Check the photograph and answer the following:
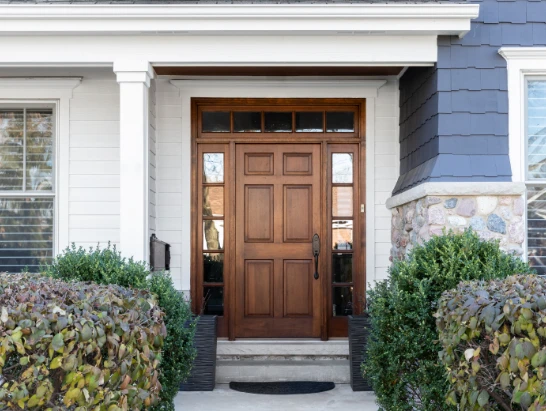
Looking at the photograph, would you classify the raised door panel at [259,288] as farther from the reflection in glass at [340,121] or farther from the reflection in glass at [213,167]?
the reflection in glass at [340,121]

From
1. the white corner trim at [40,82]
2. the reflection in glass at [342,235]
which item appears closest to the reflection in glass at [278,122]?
the reflection in glass at [342,235]

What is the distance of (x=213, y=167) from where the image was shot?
6.91m

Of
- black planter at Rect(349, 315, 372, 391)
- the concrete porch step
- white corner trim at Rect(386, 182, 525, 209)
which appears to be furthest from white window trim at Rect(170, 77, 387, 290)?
white corner trim at Rect(386, 182, 525, 209)

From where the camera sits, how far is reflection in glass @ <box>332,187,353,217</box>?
6902 millimetres

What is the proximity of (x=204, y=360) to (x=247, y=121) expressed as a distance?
221 cm

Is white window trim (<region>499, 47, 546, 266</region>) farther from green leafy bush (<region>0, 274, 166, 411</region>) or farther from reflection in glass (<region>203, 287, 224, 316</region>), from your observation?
green leafy bush (<region>0, 274, 166, 411</region>)

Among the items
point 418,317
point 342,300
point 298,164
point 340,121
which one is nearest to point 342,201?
point 298,164

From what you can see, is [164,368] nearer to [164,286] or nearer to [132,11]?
[164,286]

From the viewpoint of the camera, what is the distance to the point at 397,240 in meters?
6.51

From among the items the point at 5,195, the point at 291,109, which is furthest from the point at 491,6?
the point at 5,195

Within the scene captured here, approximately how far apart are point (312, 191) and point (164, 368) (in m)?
2.78

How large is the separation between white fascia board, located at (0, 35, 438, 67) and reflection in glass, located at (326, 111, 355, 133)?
1216mm

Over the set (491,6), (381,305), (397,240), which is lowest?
(381,305)

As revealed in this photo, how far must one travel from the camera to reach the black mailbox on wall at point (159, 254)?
6023 mm
